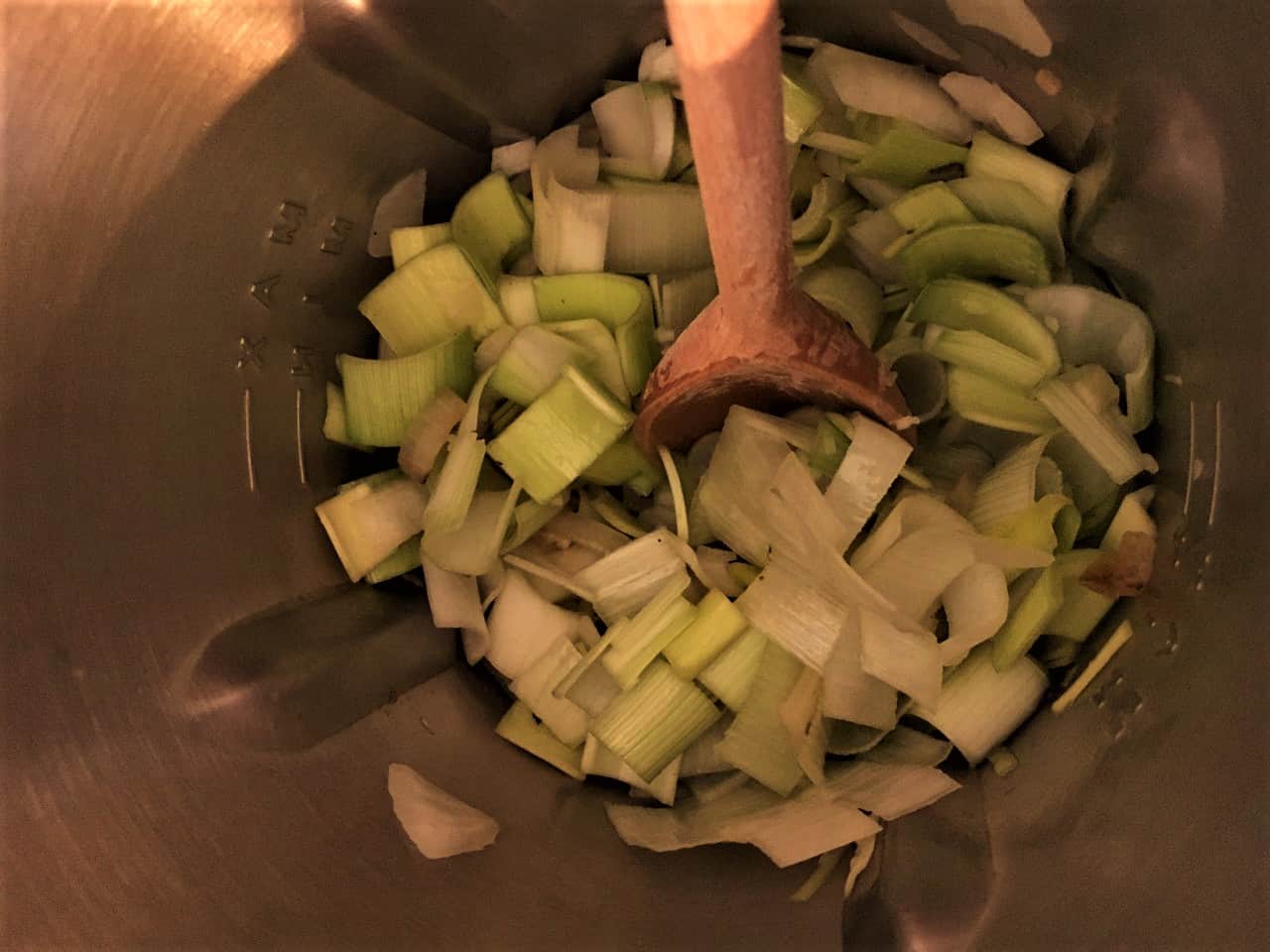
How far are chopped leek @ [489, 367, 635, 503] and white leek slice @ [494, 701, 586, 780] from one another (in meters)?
0.20

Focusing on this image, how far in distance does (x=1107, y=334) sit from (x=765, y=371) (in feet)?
0.99

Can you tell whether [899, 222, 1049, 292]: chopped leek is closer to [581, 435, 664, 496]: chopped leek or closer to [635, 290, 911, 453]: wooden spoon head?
[635, 290, 911, 453]: wooden spoon head

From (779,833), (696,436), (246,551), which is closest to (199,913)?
(246,551)

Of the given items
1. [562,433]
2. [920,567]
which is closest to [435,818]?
[562,433]

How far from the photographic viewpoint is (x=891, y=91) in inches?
33.6

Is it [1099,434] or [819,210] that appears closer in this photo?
[1099,434]

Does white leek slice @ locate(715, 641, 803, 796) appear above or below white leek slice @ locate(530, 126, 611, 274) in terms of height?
below

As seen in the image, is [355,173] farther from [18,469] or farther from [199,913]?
[199,913]

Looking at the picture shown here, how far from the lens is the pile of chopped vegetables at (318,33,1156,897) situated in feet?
2.43

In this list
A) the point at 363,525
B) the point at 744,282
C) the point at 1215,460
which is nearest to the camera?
the point at 744,282

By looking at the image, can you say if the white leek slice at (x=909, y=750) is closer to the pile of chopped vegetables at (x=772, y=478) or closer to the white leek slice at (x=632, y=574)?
the pile of chopped vegetables at (x=772, y=478)

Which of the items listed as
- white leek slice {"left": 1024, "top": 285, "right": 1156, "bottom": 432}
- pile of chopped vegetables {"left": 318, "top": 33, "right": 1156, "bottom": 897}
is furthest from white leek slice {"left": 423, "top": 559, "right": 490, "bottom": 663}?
white leek slice {"left": 1024, "top": 285, "right": 1156, "bottom": 432}

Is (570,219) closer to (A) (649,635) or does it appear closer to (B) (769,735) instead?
(A) (649,635)

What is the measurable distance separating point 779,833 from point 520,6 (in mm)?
733
